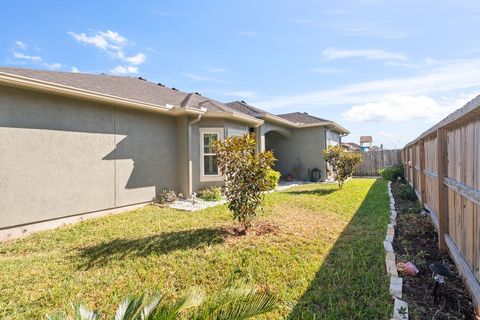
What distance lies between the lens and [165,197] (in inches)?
404

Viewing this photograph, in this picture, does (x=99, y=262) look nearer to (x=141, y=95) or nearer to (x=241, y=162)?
A: (x=241, y=162)

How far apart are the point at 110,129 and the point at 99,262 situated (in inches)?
196

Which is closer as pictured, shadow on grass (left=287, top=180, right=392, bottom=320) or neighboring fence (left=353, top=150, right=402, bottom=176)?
shadow on grass (left=287, top=180, right=392, bottom=320)

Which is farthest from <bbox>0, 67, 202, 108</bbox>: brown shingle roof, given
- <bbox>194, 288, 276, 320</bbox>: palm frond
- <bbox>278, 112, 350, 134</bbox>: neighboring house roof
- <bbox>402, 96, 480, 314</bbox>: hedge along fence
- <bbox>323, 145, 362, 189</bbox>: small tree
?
<bbox>278, 112, 350, 134</bbox>: neighboring house roof

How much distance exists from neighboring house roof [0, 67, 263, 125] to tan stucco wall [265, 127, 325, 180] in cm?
615

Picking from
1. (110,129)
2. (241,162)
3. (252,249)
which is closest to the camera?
(252,249)

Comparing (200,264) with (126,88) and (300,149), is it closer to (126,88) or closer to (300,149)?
(126,88)

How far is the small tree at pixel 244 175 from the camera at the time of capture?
6035 mm

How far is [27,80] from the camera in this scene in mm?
6359

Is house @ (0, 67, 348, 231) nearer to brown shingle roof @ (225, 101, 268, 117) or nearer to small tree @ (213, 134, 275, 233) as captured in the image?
brown shingle roof @ (225, 101, 268, 117)

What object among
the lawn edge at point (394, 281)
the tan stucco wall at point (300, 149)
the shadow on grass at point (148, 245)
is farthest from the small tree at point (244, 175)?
the tan stucco wall at point (300, 149)

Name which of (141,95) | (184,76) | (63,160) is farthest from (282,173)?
(63,160)

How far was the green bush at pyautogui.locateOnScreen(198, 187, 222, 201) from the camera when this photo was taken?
10.8 m

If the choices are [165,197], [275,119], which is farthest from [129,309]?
[275,119]
